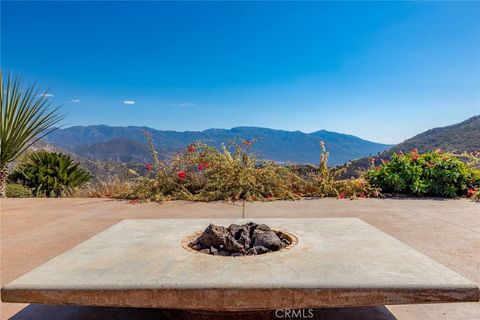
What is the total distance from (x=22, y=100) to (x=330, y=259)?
25.5 ft

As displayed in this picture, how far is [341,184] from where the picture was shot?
6520 mm

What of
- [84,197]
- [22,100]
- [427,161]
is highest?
[22,100]

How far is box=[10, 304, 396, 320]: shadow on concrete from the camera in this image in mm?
2029

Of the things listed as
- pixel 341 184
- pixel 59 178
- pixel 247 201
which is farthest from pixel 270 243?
pixel 59 178

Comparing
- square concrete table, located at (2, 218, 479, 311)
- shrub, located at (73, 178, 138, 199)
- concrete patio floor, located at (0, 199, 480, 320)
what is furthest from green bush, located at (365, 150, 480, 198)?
square concrete table, located at (2, 218, 479, 311)

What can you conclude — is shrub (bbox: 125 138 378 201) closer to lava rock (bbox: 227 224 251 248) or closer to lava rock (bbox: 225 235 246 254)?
lava rock (bbox: 227 224 251 248)

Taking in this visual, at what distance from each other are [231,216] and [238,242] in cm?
234

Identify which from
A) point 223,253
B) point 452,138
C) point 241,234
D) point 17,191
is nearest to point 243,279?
point 223,253

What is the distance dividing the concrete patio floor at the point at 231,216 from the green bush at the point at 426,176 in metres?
0.51

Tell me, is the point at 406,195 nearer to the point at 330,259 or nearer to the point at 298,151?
the point at 330,259

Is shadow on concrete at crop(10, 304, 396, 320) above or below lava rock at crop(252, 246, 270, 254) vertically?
below

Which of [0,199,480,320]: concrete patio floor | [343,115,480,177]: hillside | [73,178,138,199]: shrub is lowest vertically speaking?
[0,199,480,320]: concrete patio floor

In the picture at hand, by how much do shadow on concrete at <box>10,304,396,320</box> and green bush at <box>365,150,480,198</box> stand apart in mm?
4651

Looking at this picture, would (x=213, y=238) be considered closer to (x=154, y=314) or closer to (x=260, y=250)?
(x=260, y=250)
